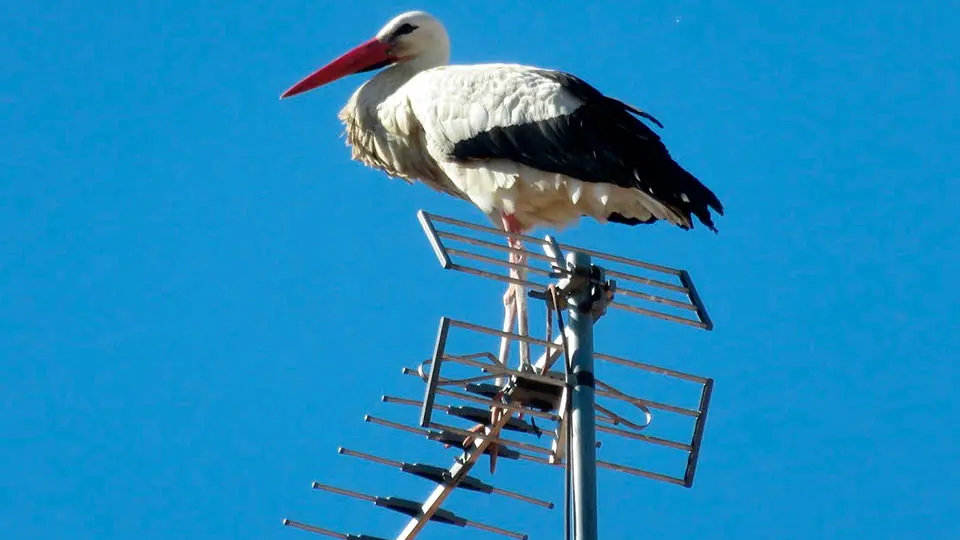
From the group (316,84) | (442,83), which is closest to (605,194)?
(442,83)

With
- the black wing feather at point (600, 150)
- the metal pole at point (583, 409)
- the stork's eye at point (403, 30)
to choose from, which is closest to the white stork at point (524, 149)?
the black wing feather at point (600, 150)

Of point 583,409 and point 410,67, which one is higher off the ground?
point 410,67

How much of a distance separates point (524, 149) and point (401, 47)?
3.03 m

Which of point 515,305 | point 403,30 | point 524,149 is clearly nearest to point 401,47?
point 403,30

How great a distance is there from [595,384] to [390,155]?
24.1 ft

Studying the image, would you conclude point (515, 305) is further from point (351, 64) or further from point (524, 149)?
point (351, 64)

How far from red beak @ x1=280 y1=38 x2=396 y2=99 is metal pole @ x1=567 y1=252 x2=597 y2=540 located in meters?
8.51

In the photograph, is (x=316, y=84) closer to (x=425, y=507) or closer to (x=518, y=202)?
(x=518, y=202)

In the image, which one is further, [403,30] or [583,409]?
[403,30]

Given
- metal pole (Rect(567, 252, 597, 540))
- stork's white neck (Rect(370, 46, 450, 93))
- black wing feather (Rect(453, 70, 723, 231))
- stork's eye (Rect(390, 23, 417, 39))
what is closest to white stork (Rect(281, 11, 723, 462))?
black wing feather (Rect(453, 70, 723, 231))

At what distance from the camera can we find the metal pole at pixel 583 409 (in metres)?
7.60

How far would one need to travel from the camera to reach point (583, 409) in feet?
26.7

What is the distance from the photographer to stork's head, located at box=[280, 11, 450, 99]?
16875mm

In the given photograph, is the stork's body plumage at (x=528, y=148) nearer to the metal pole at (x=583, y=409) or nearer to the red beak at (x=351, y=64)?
the red beak at (x=351, y=64)
